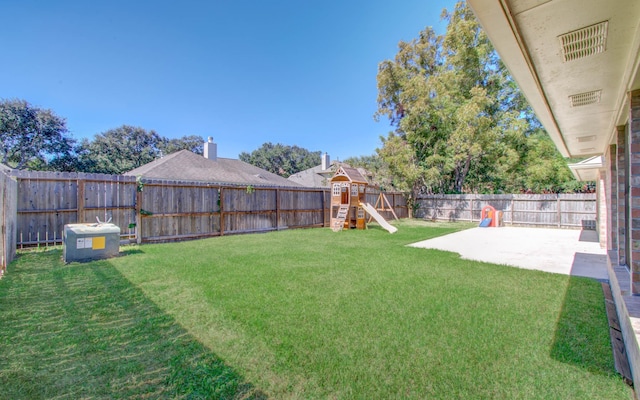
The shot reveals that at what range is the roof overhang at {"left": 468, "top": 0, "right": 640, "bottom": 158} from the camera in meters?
1.61

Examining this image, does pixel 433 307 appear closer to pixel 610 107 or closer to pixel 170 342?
pixel 170 342

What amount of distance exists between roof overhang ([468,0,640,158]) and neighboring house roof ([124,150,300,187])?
519 inches

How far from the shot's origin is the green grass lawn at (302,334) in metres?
1.79

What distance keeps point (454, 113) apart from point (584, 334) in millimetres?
14714

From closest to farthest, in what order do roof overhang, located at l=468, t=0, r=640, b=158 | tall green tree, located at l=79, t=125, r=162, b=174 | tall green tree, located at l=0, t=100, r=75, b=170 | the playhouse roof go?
roof overhang, located at l=468, t=0, r=640, b=158, the playhouse roof, tall green tree, located at l=0, t=100, r=75, b=170, tall green tree, located at l=79, t=125, r=162, b=174

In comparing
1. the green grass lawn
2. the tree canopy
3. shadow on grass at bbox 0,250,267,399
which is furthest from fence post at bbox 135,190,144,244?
the tree canopy

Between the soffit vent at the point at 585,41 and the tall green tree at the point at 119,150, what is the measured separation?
26.5 m

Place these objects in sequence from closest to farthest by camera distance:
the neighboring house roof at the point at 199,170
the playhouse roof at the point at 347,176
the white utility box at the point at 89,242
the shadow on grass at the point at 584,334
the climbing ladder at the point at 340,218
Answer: the shadow on grass at the point at 584,334 < the white utility box at the point at 89,242 < the climbing ladder at the point at 340,218 < the playhouse roof at the point at 347,176 < the neighboring house roof at the point at 199,170

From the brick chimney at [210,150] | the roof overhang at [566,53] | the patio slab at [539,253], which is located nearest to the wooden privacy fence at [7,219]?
the roof overhang at [566,53]

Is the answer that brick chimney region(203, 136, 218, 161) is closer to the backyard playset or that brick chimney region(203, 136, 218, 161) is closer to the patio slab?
the backyard playset

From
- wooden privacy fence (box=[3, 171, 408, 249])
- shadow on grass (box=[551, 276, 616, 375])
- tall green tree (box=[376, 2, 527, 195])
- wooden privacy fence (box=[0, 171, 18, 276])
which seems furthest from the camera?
tall green tree (box=[376, 2, 527, 195])

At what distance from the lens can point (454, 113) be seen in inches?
594

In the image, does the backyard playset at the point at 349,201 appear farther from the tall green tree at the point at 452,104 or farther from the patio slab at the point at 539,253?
the tall green tree at the point at 452,104

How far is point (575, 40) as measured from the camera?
6.27ft
